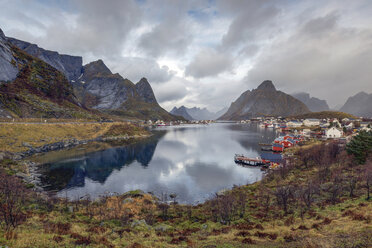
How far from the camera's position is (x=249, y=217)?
2292 centimetres

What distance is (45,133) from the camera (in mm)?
83188

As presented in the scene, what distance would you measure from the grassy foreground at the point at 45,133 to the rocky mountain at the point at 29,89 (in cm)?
2612

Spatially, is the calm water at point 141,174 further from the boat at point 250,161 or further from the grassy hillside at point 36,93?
the grassy hillside at point 36,93

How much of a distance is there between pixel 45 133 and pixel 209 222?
8979 centimetres

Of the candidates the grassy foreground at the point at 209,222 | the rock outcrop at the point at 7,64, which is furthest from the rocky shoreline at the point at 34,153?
the rock outcrop at the point at 7,64

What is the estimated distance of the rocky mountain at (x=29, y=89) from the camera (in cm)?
10650

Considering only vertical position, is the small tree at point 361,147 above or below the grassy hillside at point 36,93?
below

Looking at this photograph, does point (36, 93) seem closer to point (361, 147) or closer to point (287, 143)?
point (287, 143)

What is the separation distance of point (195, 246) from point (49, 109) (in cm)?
14018

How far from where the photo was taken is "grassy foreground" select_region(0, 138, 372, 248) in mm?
13648

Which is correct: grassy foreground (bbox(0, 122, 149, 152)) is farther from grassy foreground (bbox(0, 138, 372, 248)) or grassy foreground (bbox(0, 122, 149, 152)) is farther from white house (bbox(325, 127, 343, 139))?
white house (bbox(325, 127, 343, 139))

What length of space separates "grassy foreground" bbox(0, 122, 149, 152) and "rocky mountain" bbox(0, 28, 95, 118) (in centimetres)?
2612

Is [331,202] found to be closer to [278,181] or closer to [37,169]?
[278,181]

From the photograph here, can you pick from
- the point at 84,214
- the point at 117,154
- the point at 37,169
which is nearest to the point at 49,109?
the point at 117,154
